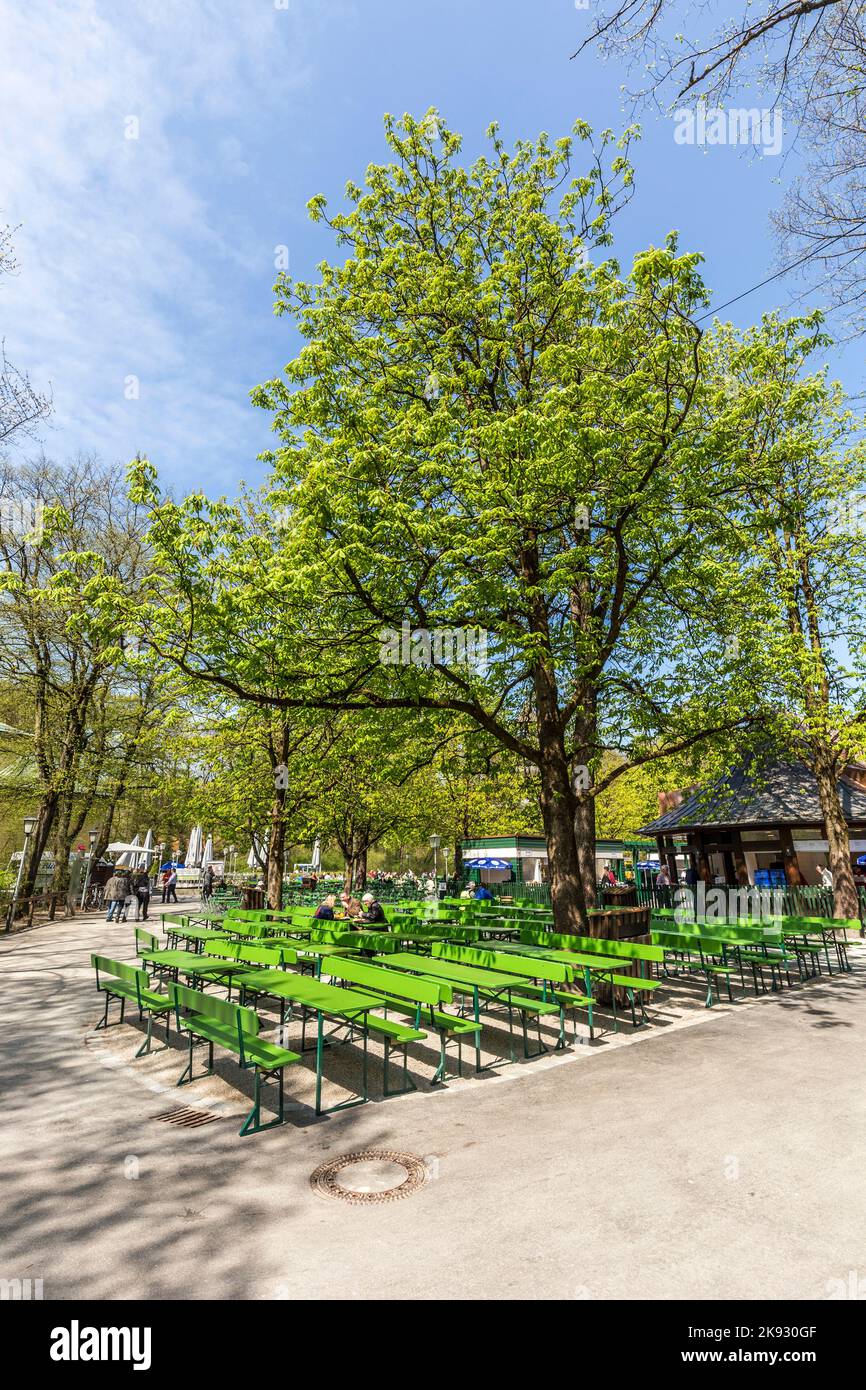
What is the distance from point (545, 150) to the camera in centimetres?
1383

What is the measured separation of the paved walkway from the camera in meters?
3.59

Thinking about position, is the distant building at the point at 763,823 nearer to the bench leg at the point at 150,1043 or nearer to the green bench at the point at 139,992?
the bench leg at the point at 150,1043

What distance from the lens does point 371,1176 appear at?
16.1 feet

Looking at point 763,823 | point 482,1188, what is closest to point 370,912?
point 482,1188

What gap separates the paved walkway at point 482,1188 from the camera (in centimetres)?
359

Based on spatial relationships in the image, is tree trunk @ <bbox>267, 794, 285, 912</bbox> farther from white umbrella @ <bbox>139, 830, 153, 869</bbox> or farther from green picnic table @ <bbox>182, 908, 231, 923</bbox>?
white umbrella @ <bbox>139, 830, 153, 869</bbox>

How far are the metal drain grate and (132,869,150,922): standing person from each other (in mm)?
19506

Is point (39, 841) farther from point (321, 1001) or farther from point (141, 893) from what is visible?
point (321, 1001)

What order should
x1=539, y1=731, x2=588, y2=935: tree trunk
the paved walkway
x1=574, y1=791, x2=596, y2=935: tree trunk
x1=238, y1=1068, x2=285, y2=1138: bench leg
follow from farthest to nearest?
x1=574, y1=791, x2=596, y2=935: tree trunk → x1=539, y1=731, x2=588, y2=935: tree trunk → x1=238, y1=1068, x2=285, y2=1138: bench leg → the paved walkway

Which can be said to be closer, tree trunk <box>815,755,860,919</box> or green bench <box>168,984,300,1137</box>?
green bench <box>168,984,300,1137</box>

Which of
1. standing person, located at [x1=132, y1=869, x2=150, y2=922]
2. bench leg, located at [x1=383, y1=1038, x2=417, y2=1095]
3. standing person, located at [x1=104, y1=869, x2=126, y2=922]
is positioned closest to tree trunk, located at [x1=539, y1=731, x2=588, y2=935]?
bench leg, located at [x1=383, y1=1038, x2=417, y2=1095]

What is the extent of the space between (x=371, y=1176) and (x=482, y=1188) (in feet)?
2.79

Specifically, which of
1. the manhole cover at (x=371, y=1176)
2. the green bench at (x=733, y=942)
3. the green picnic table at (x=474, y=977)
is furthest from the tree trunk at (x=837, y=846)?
the manhole cover at (x=371, y=1176)
